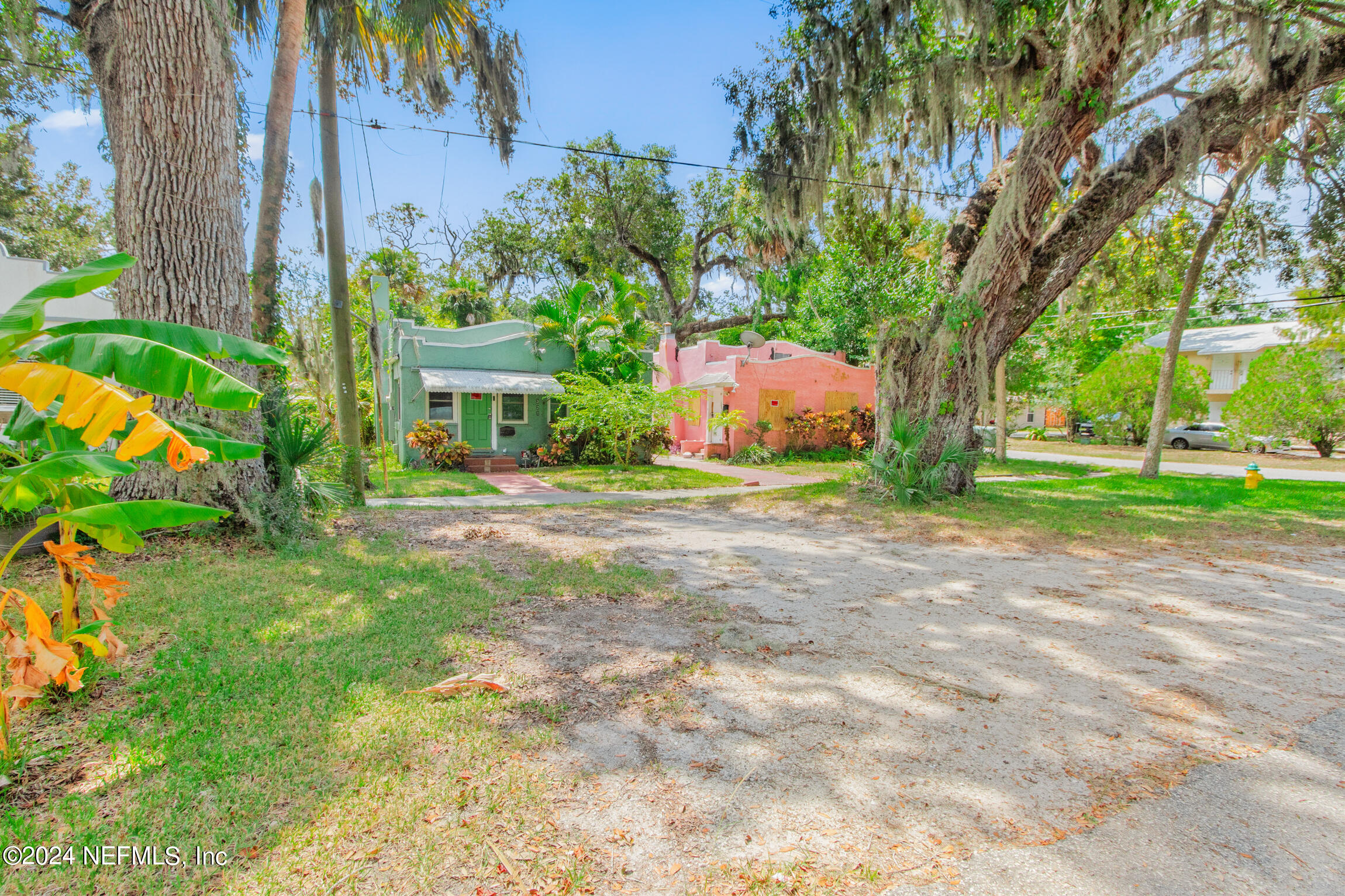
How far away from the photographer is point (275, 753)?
264 cm

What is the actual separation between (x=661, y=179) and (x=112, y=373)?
23758 mm

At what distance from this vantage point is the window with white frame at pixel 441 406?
16.8 meters

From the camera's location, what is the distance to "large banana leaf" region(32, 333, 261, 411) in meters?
2.60

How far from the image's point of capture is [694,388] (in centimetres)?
1930

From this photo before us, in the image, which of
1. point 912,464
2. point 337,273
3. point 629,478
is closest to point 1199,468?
point 912,464

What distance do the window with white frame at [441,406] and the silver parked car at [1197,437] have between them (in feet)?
89.8

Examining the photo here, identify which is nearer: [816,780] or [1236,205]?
[816,780]

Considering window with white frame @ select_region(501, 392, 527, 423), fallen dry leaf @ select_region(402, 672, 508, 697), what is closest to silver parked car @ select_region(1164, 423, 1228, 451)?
window with white frame @ select_region(501, 392, 527, 423)

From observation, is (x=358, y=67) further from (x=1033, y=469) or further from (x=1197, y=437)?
(x=1197, y=437)

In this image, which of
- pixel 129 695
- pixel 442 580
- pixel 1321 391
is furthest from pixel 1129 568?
pixel 1321 391

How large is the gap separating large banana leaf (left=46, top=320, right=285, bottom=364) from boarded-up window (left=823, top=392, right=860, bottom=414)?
18.9 metres

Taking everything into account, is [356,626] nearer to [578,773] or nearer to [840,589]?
[578,773]

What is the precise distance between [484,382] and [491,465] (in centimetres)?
229

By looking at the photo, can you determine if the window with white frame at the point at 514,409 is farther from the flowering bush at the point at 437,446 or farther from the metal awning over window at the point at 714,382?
the metal awning over window at the point at 714,382
